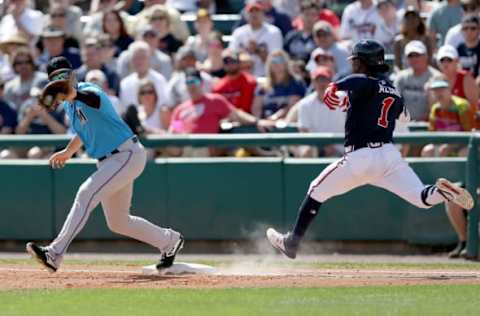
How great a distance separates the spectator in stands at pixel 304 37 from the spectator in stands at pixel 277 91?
3.64 ft

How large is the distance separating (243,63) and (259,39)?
87cm

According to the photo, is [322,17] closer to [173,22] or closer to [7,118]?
[173,22]

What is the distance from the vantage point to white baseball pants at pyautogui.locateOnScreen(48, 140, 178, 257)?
392 inches

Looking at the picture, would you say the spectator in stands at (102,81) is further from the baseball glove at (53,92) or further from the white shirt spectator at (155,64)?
the baseball glove at (53,92)

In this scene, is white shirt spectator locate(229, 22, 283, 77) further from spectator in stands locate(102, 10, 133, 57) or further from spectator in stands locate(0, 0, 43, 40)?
spectator in stands locate(0, 0, 43, 40)

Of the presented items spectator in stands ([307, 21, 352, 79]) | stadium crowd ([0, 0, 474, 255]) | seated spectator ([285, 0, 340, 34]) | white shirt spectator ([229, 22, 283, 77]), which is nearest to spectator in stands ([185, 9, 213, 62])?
stadium crowd ([0, 0, 474, 255])

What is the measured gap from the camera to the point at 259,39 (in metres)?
16.3

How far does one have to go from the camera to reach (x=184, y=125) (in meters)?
14.5

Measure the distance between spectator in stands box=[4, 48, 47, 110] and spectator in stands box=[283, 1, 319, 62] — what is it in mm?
3207

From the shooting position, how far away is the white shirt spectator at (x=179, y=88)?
15281 millimetres

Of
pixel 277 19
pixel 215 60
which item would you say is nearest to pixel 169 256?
pixel 215 60

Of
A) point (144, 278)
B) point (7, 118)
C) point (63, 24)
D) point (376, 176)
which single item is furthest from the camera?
point (63, 24)

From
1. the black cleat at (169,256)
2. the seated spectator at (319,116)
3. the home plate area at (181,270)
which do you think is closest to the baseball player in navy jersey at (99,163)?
the black cleat at (169,256)

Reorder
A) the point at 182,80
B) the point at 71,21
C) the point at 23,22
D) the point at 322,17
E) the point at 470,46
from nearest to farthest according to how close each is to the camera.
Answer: the point at 470,46 < the point at 182,80 < the point at 322,17 < the point at 71,21 < the point at 23,22
